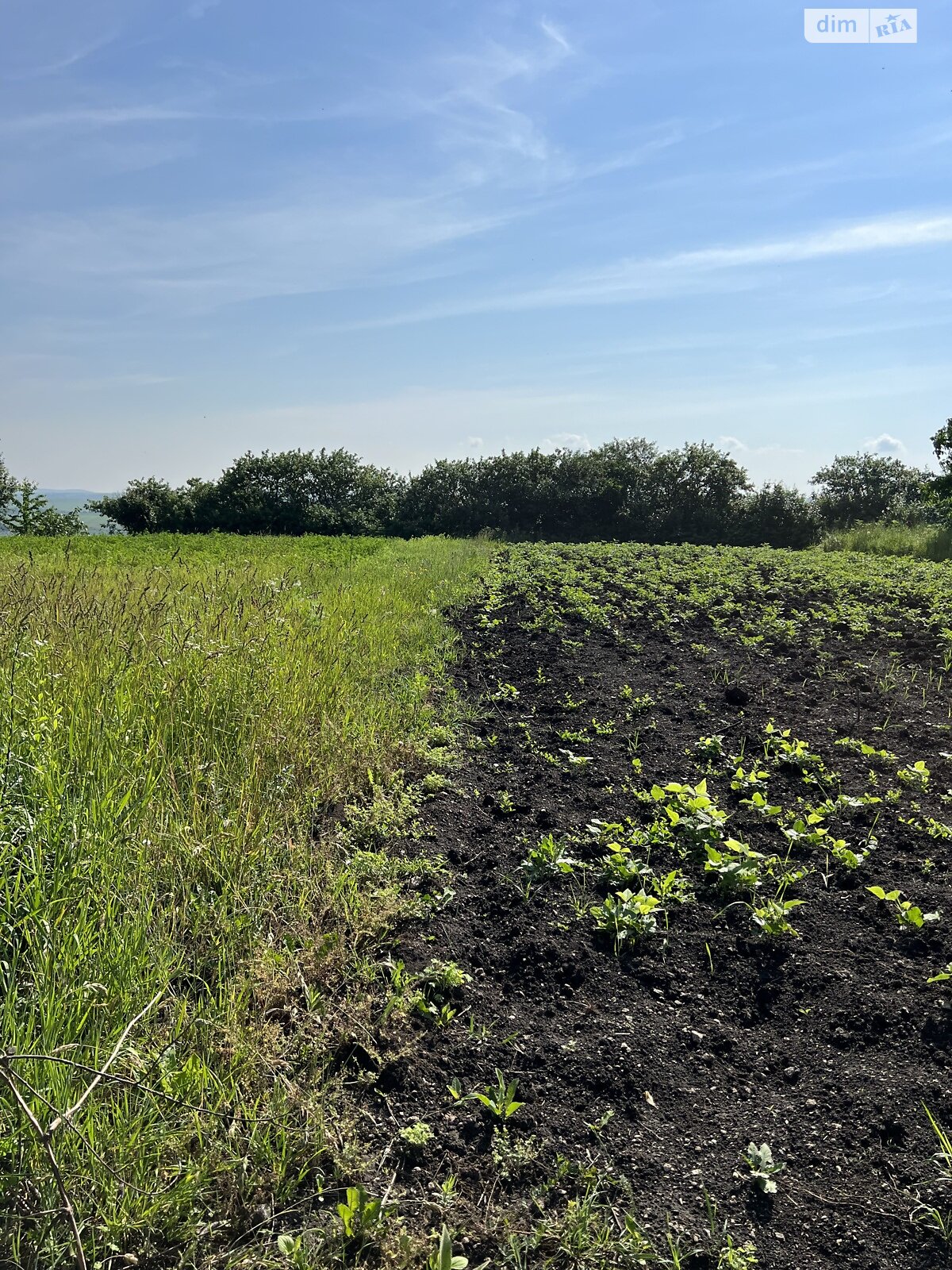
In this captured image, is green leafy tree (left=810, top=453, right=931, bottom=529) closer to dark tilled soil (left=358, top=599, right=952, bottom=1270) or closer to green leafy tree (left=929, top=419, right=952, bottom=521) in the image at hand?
green leafy tree (left=929, top=419, right=952, bottom=521)

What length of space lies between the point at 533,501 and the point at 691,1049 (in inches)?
1128

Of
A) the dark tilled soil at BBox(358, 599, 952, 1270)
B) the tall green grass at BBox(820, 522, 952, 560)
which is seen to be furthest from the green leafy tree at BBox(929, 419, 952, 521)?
the dark tilled soil at BBox(358, 599, 952, 1270)

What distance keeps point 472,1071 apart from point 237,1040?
2.37 ft

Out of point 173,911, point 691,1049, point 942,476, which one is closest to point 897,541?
point 942,476

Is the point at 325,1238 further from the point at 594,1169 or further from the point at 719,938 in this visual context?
the point at 719,938

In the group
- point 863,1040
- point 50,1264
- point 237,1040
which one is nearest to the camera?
point 50,1264

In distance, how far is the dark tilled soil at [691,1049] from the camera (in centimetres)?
202

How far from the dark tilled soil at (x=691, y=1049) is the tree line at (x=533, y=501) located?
2534 cm

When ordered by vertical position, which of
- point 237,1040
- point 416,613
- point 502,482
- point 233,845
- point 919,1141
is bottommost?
point 919,1141

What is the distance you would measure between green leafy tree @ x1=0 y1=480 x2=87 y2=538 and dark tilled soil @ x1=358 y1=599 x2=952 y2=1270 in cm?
2751

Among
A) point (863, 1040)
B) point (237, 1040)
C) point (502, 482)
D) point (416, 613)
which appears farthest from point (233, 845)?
point (502, 482)

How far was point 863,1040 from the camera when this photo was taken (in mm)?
2555

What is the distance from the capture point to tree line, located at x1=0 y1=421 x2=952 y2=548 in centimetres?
2919

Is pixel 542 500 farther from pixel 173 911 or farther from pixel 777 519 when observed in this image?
pixel 173 911
